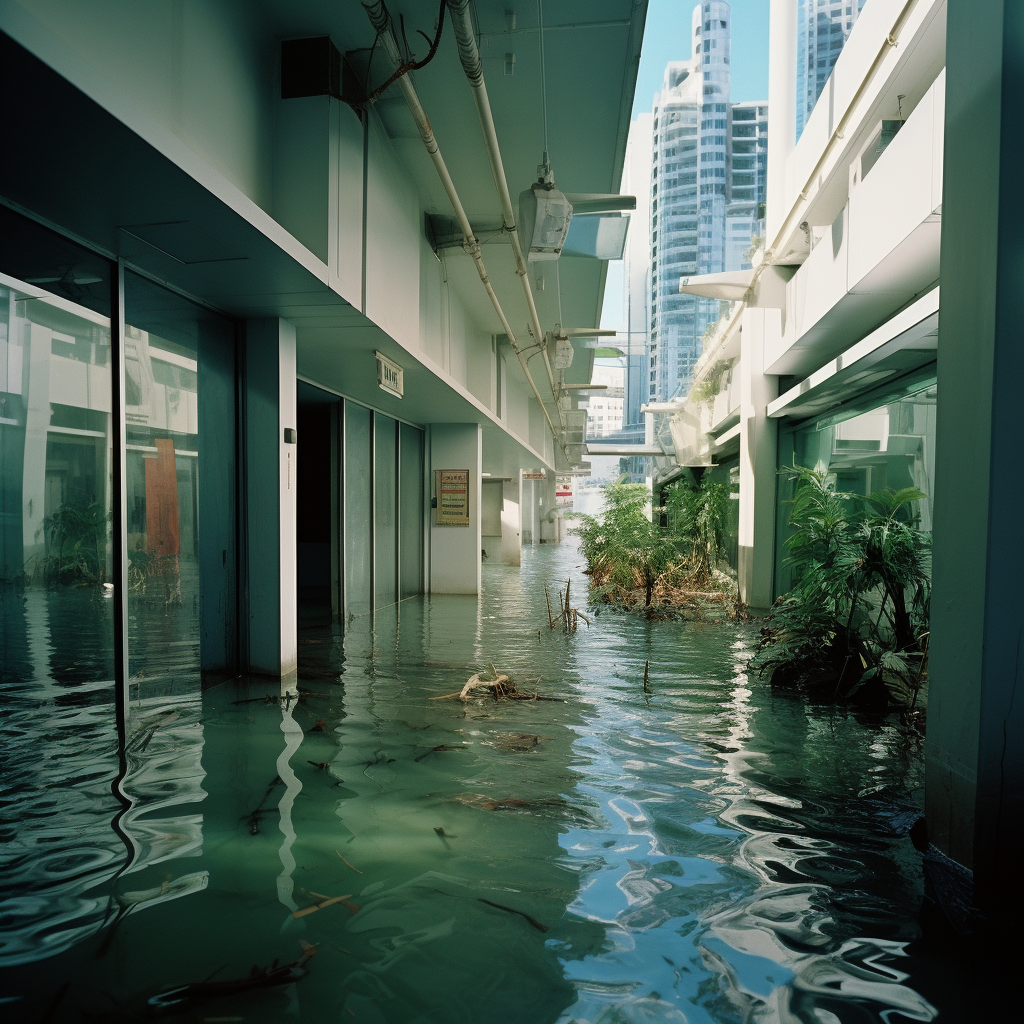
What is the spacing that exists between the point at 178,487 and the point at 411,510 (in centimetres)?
678

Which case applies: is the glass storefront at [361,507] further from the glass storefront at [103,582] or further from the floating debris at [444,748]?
the floating debris at [444,748]

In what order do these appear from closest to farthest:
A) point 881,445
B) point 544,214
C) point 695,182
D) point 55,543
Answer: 1. point 55,543
2. point 544,214
3. point 881,445
4. point 695,182

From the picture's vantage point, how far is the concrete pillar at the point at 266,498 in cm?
551

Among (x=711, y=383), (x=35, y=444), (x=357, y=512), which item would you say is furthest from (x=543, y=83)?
(x=711, y=383)

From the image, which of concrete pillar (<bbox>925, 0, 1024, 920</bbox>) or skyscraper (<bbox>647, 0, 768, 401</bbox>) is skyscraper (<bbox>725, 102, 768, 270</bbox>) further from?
concrete pillar (<bbox>925, 0, 1024, 920</bbox>)

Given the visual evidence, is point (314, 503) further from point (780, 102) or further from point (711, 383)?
point (780, 102)

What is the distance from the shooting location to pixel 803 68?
30.1ft

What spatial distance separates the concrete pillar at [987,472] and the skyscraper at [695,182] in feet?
42.3

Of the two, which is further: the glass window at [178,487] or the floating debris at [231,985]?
the glass window at [178,487]

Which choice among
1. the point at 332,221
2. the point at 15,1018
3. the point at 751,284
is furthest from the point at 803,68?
the point at 15,1018

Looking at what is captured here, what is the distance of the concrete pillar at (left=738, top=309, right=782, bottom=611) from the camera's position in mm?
10047

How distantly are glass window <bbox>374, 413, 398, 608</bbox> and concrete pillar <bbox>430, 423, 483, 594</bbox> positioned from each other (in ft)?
3.62

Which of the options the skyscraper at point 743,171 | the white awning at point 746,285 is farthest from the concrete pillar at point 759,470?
the skyscraper at point 743,171

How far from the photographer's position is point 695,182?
17188mm
